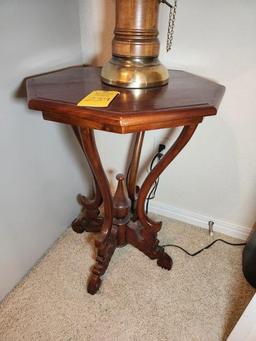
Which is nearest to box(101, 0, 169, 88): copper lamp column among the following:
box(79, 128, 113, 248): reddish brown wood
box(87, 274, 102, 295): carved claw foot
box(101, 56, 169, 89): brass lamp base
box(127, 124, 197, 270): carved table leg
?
box(101, 56, 169, 89): brass lamp base

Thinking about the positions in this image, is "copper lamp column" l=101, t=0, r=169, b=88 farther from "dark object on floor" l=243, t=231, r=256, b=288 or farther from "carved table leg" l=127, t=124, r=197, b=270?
"dark object on floor" l=243, t=231, r=256, b=288

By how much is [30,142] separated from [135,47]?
531 millimetres

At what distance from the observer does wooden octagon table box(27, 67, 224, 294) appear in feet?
2.11

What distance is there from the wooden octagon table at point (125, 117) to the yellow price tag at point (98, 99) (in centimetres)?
2

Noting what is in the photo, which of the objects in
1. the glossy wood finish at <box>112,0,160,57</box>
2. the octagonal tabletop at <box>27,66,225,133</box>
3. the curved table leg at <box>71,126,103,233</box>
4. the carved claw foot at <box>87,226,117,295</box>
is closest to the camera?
the octagonal tabletop at <box>27,66,225,133</box>

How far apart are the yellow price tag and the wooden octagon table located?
0.05ft

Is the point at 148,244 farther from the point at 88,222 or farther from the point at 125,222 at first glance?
the point at 88,222

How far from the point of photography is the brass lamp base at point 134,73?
0.78 metres

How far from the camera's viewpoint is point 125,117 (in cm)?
61

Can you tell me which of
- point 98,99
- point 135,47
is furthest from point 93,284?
point 135,47

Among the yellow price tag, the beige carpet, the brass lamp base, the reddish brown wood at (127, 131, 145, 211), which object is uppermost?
the brass lamp base

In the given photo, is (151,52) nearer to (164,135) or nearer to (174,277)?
(164,135)

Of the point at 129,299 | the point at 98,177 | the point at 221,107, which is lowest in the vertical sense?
the point at 129,299

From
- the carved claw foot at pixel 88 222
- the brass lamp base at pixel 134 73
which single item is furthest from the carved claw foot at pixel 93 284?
the brass lamp base at pixel 134 73
